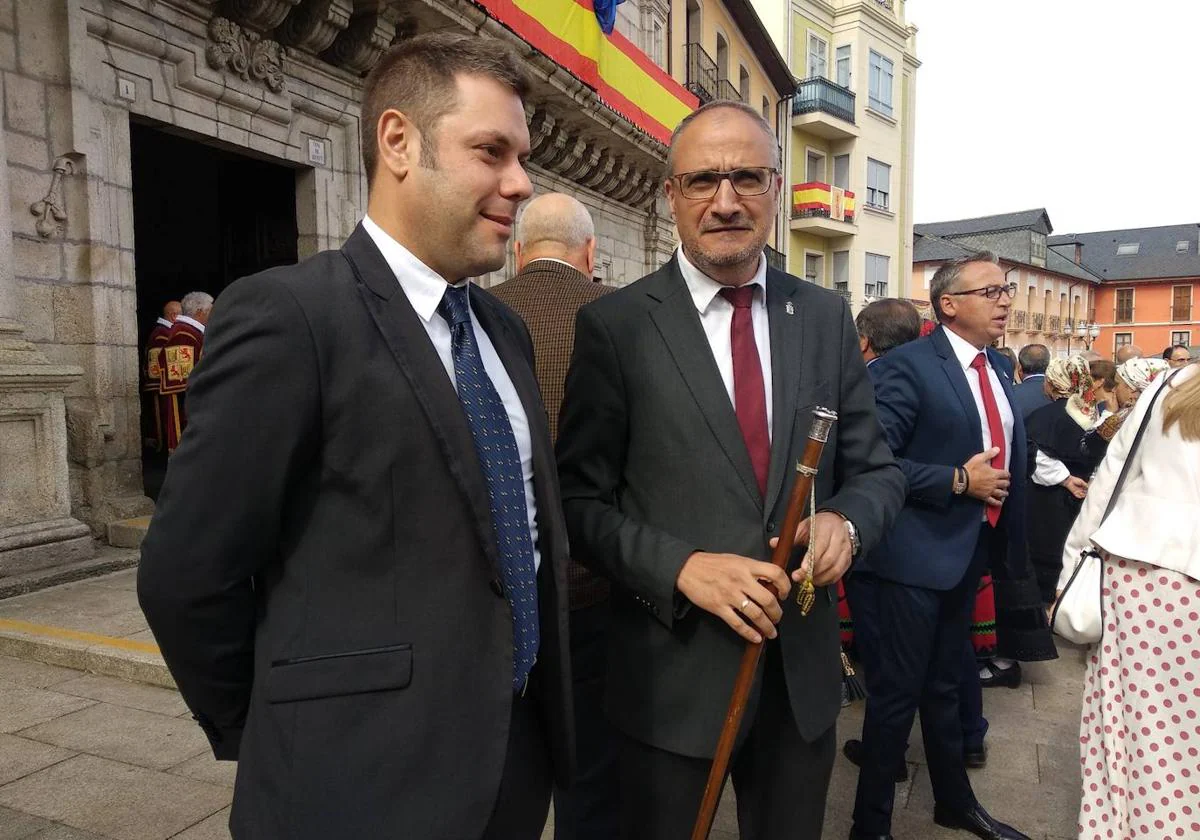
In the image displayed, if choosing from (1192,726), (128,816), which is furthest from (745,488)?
(128,816)

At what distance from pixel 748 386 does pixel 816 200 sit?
2607 centimetres

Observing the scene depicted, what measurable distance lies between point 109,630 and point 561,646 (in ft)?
11.6

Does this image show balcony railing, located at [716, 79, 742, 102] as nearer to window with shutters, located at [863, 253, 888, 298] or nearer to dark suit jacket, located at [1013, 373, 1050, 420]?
window with shutters, located at [863, 253, 888, 298]

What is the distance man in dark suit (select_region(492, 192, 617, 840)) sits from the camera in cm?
232

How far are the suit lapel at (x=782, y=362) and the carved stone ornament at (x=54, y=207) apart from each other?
5078 mm

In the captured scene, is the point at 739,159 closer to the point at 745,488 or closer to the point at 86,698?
the point at 745,488

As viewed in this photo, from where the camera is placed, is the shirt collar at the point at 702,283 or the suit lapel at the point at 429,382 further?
the shirt collar at the point at 702,283

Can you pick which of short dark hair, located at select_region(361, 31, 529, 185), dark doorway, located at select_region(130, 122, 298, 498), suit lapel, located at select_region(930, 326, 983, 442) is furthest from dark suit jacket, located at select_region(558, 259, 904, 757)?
dark doorway, located at select_region(130, 122, 298, 498)

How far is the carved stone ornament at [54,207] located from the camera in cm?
497

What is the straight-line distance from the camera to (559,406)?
2.28 meters

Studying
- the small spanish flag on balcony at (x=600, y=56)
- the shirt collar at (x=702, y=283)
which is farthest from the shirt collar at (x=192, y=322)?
the shirt collar at (x=702, y=283)

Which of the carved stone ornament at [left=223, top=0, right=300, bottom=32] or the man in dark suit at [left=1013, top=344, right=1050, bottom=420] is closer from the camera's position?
the man in dark suit at [left=1013, top=344, right=1050, bottom=420]

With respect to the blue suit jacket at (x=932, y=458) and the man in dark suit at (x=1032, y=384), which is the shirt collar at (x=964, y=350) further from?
the man in dark suit at (x=1032, y=384)

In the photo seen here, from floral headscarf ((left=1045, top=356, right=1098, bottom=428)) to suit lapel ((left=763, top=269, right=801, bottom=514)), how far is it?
400cm
